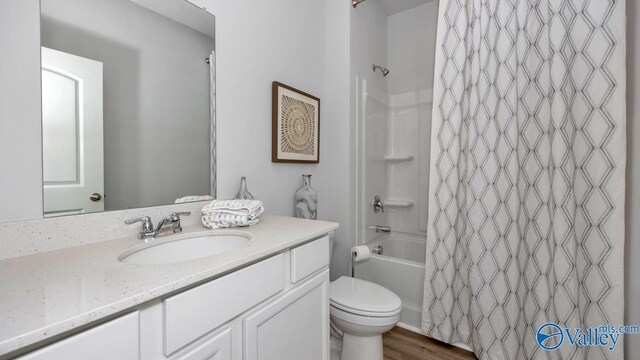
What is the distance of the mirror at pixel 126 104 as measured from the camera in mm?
819

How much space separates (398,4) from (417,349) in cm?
282

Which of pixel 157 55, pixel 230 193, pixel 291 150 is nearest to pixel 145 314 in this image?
pixel 230 193

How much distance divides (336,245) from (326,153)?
0.73m

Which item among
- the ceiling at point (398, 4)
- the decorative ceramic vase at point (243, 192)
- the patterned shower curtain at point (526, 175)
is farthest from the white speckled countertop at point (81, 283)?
the ceiling at point (398, 4)

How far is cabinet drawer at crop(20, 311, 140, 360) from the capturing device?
420 mm

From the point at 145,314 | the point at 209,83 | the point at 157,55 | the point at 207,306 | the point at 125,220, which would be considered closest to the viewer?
the point at 145,314

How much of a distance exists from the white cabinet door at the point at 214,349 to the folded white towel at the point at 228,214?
17.5 inches

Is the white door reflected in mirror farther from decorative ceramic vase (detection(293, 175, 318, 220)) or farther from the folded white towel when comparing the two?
decorative ceramic vase (detection(293, 175, 318, 220))

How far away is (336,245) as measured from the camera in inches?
81.3

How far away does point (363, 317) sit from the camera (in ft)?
4.29

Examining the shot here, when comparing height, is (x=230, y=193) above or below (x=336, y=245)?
above

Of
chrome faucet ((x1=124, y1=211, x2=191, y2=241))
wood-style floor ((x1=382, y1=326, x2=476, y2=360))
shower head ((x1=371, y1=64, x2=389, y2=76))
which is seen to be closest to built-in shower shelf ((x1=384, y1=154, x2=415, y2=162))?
shower head ((x1=371, y1=64, x2=389, y2=76))

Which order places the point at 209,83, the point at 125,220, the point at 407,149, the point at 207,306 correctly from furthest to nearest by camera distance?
the point at 407,149 → the point at 209,83 → the point at 125,220 → the point at 207,306

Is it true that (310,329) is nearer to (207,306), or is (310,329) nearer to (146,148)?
(207,306)
